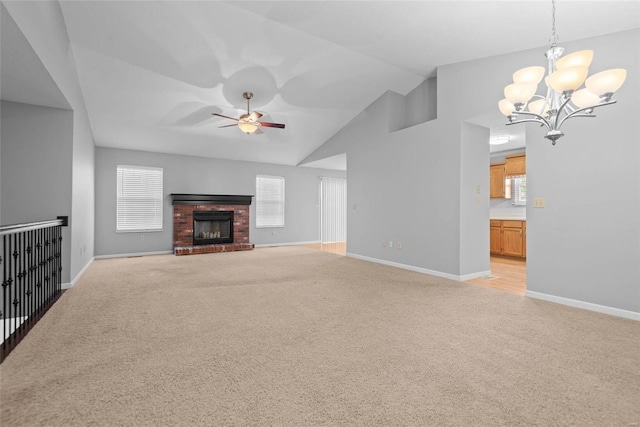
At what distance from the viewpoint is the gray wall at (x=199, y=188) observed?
268 inches

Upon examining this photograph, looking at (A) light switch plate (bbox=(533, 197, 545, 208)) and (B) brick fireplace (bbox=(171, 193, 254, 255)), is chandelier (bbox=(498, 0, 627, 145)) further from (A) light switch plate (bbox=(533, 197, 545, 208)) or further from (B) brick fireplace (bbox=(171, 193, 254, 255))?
(B) brick fireplace (bbox=(171, 193, 254, 255))

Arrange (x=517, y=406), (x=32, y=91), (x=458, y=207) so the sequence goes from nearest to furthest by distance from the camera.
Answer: (x=517, y=406) < (x=32, y=91) < (x=458, y=207)

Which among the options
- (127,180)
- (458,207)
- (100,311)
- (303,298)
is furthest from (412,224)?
(127,180)

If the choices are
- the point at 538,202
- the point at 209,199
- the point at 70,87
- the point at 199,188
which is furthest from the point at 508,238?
the point at 70,87

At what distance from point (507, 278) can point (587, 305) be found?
4.89 ft

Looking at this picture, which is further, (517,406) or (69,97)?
(69,97)

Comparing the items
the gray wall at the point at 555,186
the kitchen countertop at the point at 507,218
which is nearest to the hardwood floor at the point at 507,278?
the gray wall at the point at 555,186

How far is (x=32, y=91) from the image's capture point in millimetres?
3441

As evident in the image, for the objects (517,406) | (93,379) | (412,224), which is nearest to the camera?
(517,406)

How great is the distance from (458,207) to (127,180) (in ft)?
23.1

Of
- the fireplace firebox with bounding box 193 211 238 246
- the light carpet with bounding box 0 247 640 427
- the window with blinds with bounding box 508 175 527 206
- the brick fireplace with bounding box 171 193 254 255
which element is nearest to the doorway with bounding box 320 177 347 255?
the brick fireplace with bounding box 171 193 254 255

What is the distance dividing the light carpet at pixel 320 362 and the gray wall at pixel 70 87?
1220 mm

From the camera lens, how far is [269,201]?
890 centimetres

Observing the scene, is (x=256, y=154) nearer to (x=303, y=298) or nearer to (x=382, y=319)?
(x=303, y=298)
